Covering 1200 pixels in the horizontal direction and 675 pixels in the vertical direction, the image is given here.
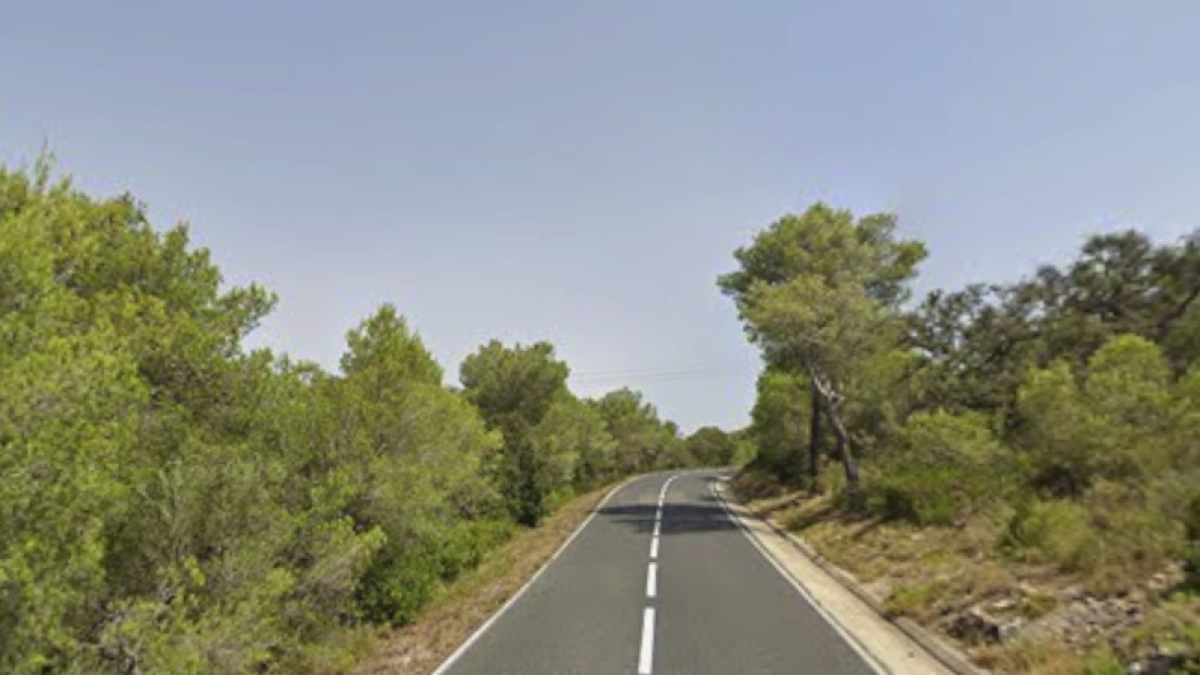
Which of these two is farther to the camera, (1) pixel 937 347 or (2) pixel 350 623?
(1) pixel 937 347

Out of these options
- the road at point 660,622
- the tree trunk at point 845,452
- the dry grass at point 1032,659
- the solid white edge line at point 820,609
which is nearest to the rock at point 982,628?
the dry grass at point 1032,659

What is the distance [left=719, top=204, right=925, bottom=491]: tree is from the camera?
30875mm

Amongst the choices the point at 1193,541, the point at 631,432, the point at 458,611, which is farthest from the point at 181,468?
the point at 631,432

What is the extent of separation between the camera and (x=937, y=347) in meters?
32.9

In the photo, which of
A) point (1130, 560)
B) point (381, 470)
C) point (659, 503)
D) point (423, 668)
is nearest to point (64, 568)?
point (423, 668)

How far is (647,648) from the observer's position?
39.1 ft

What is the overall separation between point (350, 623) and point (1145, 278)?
31.1 m

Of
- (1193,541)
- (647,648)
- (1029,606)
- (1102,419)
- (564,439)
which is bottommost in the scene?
(647,648)

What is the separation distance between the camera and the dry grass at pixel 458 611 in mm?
13250

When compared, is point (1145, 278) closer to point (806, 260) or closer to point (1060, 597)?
point (806, 260)

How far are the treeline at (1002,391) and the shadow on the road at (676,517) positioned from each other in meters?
4.90

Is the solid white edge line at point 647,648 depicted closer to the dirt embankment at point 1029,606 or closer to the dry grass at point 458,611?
the dry grass at point 458,611

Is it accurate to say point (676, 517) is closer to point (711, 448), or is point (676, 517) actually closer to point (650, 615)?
point (650, 615)

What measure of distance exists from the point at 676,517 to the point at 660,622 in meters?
19.8
